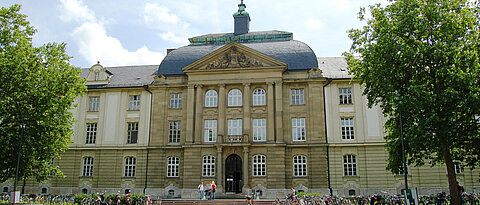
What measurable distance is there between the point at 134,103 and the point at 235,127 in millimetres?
10678

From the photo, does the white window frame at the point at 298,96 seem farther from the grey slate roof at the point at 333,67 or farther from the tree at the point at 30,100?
the tree at the point at 30,100

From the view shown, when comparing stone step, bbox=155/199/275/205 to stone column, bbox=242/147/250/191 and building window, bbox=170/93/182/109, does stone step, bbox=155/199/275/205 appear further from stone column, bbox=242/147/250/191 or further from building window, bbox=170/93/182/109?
building window, bbox=170/93/182/109

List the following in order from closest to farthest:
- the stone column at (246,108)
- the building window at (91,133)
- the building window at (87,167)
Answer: the stone column at (246,108) < the building window at (87,167) < the building window at (91,133)

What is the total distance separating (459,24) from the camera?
21531 millimetres

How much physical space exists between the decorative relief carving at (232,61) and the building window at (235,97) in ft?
7.96

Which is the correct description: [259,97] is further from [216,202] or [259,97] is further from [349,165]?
[216,202]

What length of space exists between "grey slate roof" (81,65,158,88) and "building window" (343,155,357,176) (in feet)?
66.7

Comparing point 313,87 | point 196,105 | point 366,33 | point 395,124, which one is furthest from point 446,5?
point 196,105

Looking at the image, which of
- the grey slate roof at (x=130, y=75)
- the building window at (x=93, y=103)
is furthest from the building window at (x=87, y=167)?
the grey slate roof at (x=130, y=75)

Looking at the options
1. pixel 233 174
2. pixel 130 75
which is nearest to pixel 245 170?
pixel 233 174

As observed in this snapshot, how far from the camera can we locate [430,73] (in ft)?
73.8

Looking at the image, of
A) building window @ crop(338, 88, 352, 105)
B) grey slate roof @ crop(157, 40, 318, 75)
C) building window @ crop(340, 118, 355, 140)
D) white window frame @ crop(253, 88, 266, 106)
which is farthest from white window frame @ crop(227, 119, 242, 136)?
building window @ crop(338, 88, 352, 105)

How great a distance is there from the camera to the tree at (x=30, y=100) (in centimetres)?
2525

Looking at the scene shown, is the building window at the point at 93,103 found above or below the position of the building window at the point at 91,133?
above
